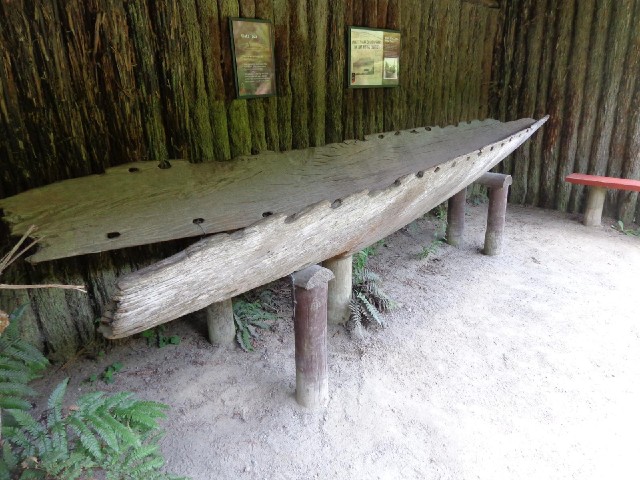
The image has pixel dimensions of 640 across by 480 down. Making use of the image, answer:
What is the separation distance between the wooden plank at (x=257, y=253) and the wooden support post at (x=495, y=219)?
73.0 inches

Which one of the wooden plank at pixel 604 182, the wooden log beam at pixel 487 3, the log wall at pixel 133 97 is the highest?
the wooden log beam at pixel 487 3

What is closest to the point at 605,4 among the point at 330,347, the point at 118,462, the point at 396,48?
the point at 396,48

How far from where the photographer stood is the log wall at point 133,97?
249cm

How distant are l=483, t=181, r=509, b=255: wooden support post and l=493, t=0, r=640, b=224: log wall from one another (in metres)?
2.08

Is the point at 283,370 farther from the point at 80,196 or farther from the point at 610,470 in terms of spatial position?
the point at 610,470

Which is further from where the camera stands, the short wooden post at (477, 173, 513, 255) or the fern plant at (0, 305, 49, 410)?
the short wooden post at (477, 173, 513, 255)

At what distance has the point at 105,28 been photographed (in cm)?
266

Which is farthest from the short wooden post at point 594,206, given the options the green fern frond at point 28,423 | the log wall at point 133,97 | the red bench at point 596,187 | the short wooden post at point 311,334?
the green fern frond at point 28,423

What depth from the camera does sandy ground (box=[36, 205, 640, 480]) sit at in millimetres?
2309

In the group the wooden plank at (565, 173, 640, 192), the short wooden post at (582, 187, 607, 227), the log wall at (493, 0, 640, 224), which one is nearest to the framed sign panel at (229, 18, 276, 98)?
the wooden plank at (565, 173, 640, 192)

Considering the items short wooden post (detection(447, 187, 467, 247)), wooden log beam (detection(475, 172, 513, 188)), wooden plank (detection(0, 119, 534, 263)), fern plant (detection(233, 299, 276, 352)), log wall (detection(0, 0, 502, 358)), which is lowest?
fern plant (detection(233, 299, 276, 352))

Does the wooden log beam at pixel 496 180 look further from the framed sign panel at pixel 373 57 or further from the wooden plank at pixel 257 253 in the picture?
the wooden plank at pixel 257 253

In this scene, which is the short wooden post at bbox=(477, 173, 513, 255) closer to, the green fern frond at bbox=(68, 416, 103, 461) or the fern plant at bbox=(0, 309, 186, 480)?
the fern plant at bbox=(0, 309, 186, 480)

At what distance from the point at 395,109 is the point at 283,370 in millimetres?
3185
